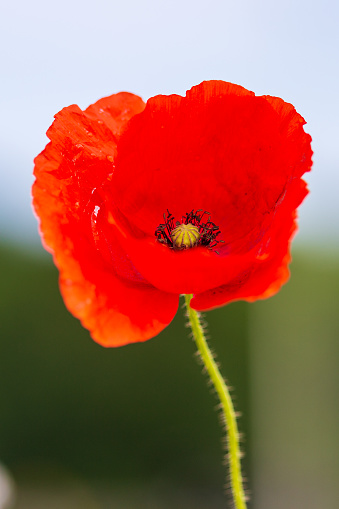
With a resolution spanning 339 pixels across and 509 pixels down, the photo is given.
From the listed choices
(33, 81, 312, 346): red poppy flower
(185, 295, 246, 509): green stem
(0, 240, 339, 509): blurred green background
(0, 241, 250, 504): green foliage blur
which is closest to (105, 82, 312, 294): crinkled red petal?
(33, 81, 312, 346): red poppy flower

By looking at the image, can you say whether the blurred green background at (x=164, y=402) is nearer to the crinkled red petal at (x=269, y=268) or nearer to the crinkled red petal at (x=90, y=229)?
the crinkled red petal at (x=90, y=229)

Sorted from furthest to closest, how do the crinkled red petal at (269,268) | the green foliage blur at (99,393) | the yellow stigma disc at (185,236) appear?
the green foliage blur at (99,393)
the yellow stigma disc at (185,236)
the crinkled red petal at (269,268)

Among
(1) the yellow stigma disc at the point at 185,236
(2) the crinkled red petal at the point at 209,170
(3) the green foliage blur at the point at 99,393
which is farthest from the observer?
(3) the green foliage blur at the point at 99,393

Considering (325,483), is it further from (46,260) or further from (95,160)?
(95,160)

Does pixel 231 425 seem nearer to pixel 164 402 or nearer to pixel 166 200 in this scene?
pixel 166 200

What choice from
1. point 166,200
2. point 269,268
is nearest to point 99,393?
point 166,200

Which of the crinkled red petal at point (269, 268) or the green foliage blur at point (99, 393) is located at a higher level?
the green foliage blur at point (99, 393)

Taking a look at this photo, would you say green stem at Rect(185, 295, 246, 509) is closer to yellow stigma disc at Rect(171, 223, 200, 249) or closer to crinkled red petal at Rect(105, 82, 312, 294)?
crinkled red petal at Rect(105, 82, 312, 294)

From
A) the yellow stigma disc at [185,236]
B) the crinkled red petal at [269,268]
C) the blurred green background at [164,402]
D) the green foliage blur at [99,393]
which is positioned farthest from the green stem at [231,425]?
the blurred green background at [164,402]
